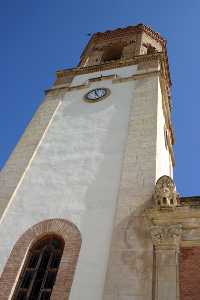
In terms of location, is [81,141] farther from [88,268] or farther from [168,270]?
[168,270]

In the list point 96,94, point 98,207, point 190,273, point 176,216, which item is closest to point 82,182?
point 98,207

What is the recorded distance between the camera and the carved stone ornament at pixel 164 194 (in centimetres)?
964

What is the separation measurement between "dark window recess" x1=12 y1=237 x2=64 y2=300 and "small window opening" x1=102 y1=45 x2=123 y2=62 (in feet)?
45.5

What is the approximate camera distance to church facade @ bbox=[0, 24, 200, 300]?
340 inches

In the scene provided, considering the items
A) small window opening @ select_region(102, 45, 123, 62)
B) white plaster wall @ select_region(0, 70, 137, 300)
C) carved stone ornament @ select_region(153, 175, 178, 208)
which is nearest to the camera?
white plaster wall @ select_region(0, 70, 137, 300)

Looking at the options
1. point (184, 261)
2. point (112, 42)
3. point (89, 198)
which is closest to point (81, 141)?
point (89, 198)

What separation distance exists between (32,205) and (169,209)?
4.17 meters

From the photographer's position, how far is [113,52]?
22266 mm

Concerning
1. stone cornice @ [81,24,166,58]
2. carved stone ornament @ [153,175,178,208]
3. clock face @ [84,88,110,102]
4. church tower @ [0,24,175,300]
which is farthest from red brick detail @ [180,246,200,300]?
stone cornice @ [81,24,166,58]

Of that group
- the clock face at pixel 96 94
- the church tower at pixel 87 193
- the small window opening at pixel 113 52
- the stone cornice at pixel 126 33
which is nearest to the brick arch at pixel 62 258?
the church tower at pixel 87 193

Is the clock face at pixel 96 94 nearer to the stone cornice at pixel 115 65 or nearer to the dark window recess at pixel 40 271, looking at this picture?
the stone cornice at pixel 115 65

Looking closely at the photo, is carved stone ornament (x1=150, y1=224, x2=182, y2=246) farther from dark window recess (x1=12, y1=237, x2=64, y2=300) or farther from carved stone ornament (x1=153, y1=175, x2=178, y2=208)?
dark window recess (x1=12, y1=237, x2=64, y2=300)

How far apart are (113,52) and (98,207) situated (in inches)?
542

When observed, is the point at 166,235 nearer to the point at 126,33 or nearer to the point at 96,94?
the point at 96,94
